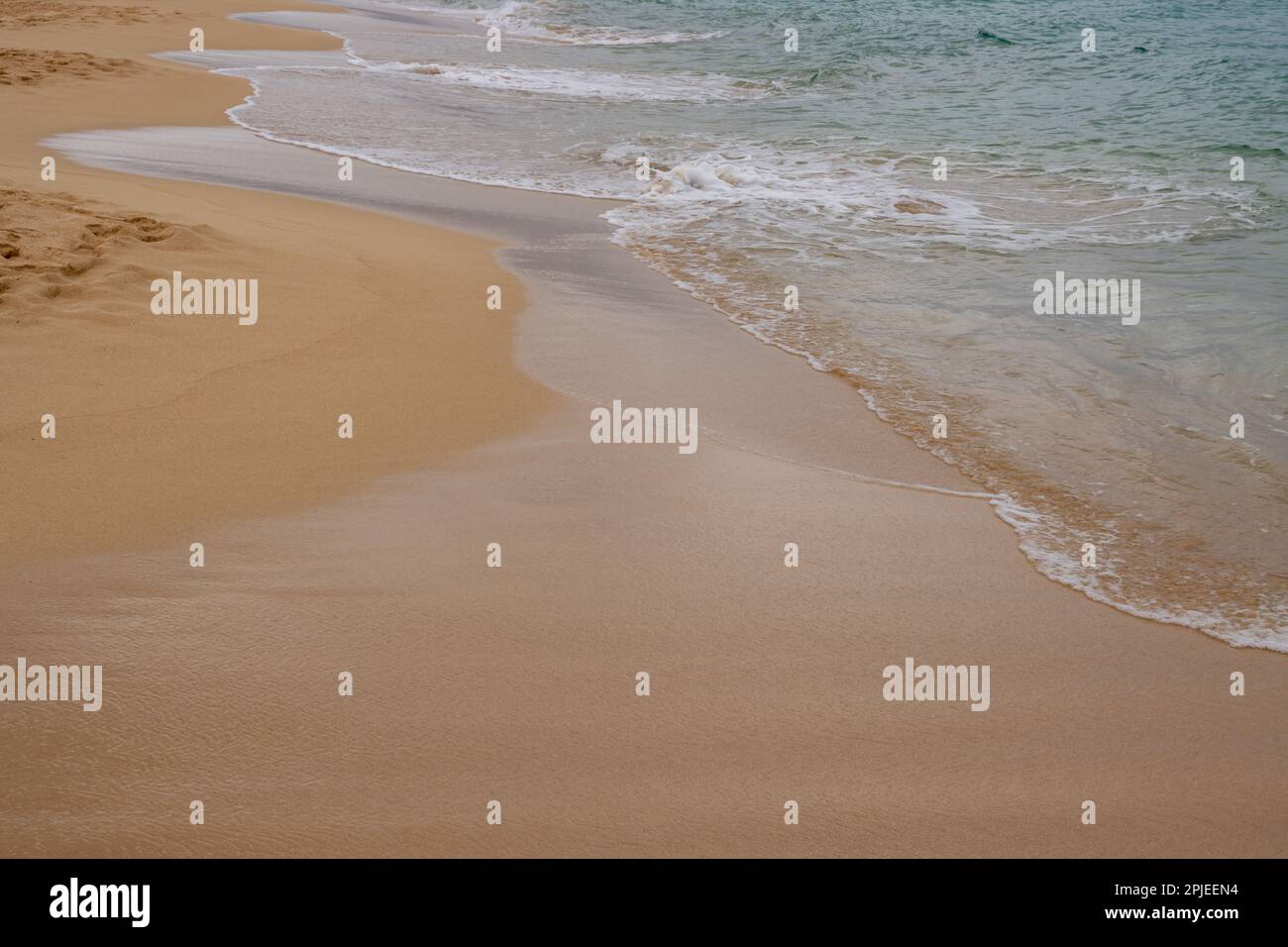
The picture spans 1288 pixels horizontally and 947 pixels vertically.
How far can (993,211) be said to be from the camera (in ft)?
31.8

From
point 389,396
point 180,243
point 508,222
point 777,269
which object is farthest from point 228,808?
point 508,222

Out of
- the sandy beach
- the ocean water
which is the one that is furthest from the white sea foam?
the sandy beach

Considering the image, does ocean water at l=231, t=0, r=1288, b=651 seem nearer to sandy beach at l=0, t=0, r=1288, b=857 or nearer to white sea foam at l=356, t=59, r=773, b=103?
white sea foam at l=356, t=59, r=773, b=103

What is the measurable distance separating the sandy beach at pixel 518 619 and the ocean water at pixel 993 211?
496mm

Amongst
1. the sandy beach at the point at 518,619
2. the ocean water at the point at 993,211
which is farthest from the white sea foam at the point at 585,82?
the sandy beach at the point at 518,619

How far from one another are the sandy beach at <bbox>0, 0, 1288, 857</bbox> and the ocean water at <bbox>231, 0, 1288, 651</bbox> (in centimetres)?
50

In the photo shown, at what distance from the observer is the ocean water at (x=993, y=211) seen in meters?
4.42

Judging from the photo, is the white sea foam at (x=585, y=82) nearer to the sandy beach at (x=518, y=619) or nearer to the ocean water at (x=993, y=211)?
the ocean water at (x=993, y=211)

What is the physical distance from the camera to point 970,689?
302 cm

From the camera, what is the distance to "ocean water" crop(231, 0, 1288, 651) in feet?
14.5

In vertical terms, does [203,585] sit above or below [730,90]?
below
